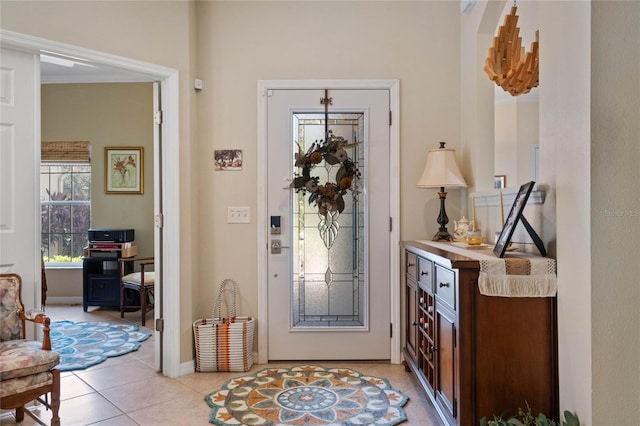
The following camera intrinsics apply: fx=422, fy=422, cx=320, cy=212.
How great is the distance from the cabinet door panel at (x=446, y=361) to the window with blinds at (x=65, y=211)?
519 cm

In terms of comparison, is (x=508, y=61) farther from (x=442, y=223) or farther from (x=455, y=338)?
(x=455, y=338)

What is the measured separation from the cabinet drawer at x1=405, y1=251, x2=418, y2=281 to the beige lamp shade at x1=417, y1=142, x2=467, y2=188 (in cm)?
53

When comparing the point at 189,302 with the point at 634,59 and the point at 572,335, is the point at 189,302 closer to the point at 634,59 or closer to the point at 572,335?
the point at 572,335

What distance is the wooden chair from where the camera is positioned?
456cm

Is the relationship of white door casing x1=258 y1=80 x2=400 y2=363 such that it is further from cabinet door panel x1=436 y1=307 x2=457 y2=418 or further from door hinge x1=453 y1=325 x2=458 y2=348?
door hinge x1=453 y1=325 x2=458 y2=348

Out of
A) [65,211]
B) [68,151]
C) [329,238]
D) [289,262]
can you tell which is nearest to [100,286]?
[65,211]

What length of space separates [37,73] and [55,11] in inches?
15.1

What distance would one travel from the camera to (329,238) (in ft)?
10.8

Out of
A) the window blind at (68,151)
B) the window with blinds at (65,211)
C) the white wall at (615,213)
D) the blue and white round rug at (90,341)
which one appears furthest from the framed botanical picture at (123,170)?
the white wall at (615,213)

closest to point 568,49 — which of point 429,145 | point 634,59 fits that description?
point 634,59

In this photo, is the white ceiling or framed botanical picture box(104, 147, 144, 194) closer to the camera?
the white ceiling

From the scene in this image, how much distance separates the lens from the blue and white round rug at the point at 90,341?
3.42 meters

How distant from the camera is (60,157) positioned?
18.0ft

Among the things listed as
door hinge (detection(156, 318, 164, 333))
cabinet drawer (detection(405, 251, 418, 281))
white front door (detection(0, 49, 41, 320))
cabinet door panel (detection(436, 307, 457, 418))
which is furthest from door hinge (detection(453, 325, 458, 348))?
white front door (detection(0, 49, 41, 320))
